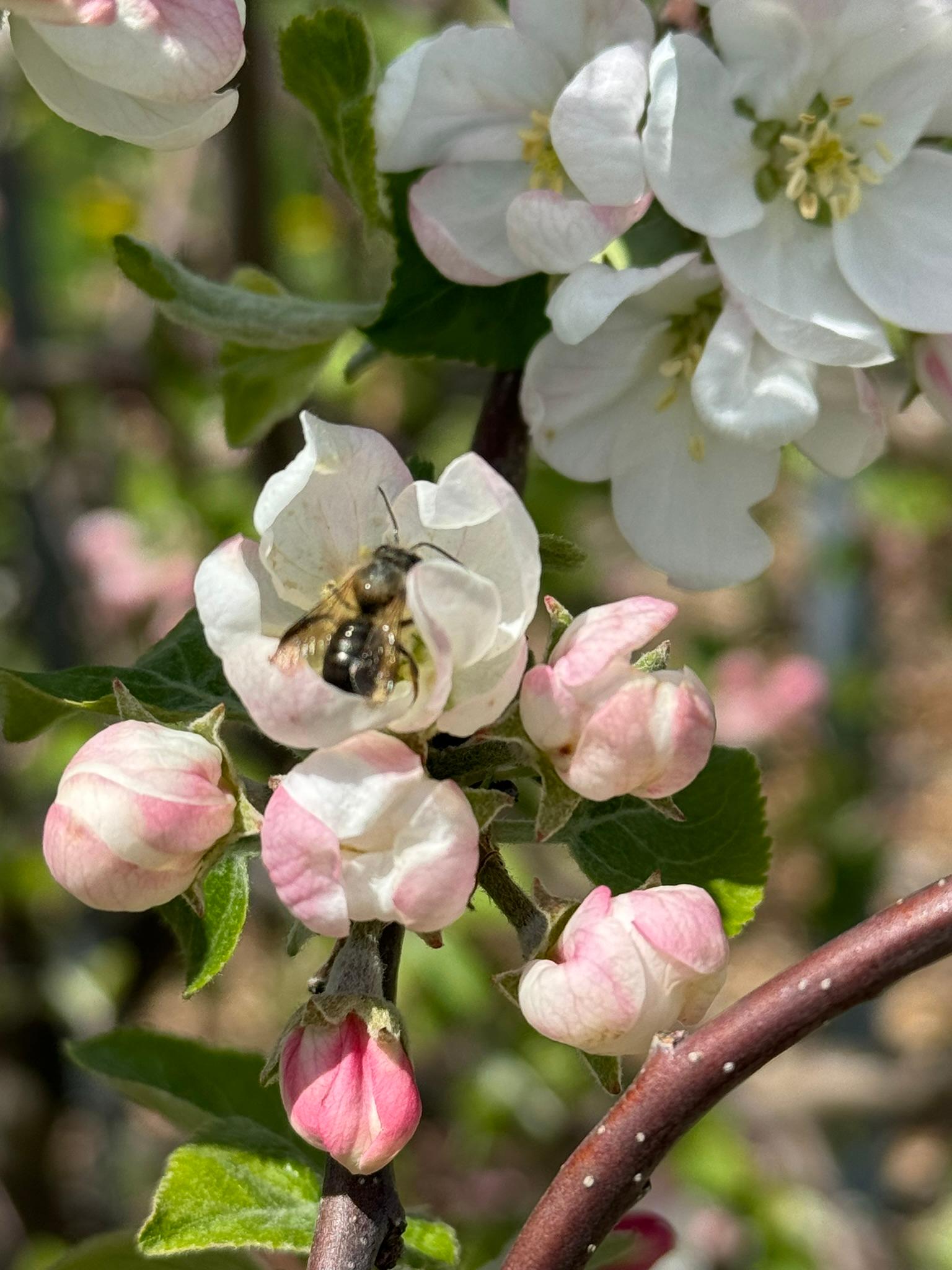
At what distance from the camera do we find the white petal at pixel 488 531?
0.74m

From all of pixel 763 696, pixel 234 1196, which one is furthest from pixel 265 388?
pixel 763 696

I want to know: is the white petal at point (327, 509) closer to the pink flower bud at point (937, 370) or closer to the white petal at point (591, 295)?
the white petal at point (591, 295)

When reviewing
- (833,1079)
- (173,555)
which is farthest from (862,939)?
(173,555)

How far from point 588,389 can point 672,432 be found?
0.23 feet

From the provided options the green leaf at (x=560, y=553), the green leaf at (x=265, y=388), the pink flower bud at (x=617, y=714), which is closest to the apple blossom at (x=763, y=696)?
the green leaf at (x=265, y=388)

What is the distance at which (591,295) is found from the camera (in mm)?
843

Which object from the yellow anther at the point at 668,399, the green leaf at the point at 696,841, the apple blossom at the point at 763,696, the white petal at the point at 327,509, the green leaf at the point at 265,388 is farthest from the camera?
the apple blossom at the point at 763,696

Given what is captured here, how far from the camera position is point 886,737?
401 centimetres

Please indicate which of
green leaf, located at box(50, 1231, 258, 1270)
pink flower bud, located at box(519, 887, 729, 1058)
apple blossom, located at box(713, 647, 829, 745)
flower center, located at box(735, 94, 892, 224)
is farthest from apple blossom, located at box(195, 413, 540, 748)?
apple blossom, located at box(713, 647, 829, 745)

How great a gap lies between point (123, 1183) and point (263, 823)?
8.90ft

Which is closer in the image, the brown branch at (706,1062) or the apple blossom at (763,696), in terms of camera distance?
the brown branch at (706,1062)

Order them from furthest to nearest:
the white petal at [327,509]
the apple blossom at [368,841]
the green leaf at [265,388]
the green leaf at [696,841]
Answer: the green leaf at [265,388], the green leaf at [696,841], the white petal at [327,509], the apple blossom at [368,841]

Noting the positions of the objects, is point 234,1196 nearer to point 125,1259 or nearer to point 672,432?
point 125,1259

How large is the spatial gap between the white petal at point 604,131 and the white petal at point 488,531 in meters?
0.19
